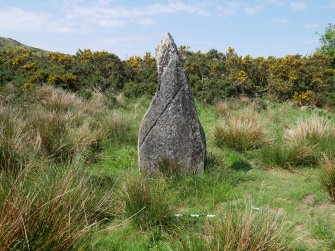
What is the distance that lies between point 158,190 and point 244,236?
174cm

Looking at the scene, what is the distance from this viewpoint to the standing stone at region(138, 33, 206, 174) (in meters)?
6.23

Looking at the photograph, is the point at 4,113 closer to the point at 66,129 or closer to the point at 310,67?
the point at 66,129

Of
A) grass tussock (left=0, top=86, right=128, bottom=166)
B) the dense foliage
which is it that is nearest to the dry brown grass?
grass tussock (left=0, top=86, right=128, bottom=166)

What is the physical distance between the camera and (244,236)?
11.0 feet

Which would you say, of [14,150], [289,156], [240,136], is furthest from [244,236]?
[240,136]

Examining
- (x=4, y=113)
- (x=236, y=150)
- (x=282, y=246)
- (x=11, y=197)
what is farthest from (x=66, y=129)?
(x=282, y=246)

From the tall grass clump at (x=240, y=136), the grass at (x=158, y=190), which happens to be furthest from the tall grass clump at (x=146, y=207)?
the tall grass clump at (x=240, y=136)

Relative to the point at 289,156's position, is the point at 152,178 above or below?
below

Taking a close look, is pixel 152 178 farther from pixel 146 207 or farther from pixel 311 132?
pixel 311 132

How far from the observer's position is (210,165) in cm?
659

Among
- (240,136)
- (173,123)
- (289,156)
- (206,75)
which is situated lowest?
(289,156)

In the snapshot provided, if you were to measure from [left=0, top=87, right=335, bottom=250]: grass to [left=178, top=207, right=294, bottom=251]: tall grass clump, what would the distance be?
10mm

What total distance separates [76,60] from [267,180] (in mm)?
14260

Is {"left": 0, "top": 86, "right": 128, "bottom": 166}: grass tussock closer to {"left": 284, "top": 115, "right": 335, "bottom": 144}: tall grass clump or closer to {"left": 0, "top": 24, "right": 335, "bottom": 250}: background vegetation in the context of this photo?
{"left": 0, "top": 24, "right": 335, "bottom": 250}: background vegetation
